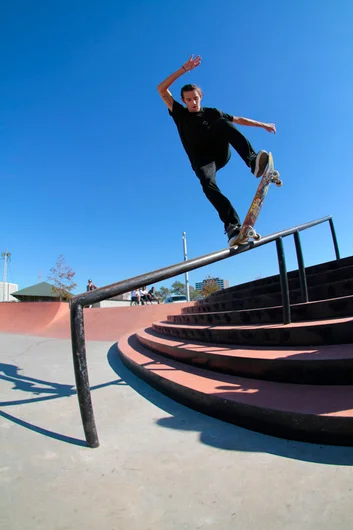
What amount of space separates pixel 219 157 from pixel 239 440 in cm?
239

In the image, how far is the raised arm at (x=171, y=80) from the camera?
2.25 meters

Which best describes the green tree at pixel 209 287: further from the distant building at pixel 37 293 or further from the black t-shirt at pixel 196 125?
the black t-shirt at pixel 196 125

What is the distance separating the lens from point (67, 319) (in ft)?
29.7

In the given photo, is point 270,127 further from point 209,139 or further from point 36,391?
point 36,391

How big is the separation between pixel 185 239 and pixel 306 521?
2590 cm

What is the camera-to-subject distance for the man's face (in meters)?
2.47

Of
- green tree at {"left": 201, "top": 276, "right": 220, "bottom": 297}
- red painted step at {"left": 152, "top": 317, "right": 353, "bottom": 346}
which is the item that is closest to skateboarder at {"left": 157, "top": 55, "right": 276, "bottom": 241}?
red painted step at {"left": 152, "top": 317, "right": 353, "bottom": 346}

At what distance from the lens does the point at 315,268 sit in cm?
335

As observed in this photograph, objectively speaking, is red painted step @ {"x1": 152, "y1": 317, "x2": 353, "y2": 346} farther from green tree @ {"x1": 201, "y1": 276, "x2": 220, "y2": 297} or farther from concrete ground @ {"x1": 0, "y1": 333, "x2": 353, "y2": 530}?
green tree @ {"x1": 201, "y1": 276, "x2": 220, "y2": 297}

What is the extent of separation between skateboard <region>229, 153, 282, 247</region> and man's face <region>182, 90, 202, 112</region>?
880 millimetres

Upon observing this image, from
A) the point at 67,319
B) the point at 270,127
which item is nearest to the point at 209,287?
the point at 67,319

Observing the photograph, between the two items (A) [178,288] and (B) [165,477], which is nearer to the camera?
(B) [165,477]

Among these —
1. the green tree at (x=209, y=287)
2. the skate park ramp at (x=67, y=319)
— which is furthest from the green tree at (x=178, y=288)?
the skate park ramp at (x=67, y=319)

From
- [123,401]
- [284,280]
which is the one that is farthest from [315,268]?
[123,401]
